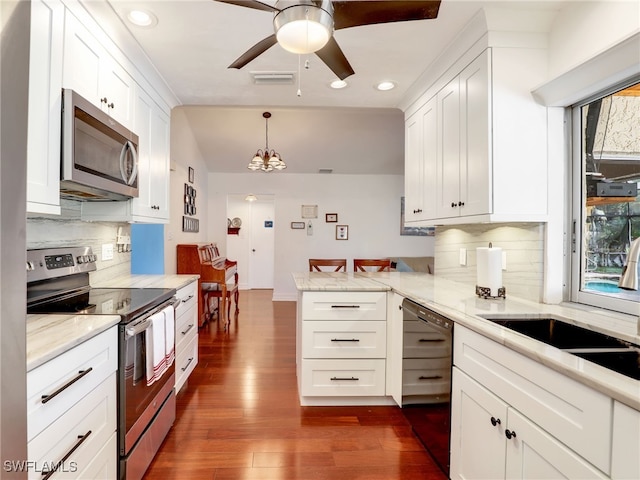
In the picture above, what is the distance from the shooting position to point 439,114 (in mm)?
2299

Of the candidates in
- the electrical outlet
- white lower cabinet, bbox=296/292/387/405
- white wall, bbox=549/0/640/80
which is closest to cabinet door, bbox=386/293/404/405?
white lower cabinet, bbox=296/292/387/405

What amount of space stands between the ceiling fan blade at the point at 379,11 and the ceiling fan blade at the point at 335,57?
12cm

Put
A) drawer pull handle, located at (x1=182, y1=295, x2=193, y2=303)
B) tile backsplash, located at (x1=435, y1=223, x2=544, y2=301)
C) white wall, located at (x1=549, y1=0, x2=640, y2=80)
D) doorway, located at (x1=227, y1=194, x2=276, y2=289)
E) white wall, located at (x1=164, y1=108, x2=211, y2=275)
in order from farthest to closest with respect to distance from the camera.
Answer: doorway, located at (x1=227, y1=194, x2=276, y2=289) < white wall, located at (x1=164, y1=108, x2=211, y2=275) < drawer pull handle, located at (x1=182, y1=295, x2=193, y2=303) < tile backsplash, located at (x1=435, y1=223, x2=544, y2=301) < white wall, located at (x1=549, y1=0, x2=640, y2=80)

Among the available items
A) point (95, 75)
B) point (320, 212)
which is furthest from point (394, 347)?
point (320, 212)

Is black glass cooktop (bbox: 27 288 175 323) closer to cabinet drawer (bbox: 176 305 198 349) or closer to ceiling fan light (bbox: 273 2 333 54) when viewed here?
cabinet drawer (bbox: 176 305 198 349)

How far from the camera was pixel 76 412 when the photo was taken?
117 centimetres

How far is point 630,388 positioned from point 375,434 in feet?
5.24

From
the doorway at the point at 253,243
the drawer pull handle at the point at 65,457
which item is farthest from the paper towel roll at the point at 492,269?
the doorway at the point at 253,243

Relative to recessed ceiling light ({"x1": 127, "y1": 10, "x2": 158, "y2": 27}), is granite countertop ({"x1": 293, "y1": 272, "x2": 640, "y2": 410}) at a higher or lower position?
lower

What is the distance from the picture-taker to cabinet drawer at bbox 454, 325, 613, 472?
0.83 metres

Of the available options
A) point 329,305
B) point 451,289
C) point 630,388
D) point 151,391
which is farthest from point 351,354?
point 630,388

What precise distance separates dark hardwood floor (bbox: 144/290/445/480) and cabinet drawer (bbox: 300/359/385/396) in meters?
0.13

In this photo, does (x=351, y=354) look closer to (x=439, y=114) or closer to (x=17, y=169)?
(x=439, y=114)

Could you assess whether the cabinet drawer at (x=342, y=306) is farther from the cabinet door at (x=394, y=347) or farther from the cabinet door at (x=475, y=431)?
the cabinet door at (x=475, y=431)
